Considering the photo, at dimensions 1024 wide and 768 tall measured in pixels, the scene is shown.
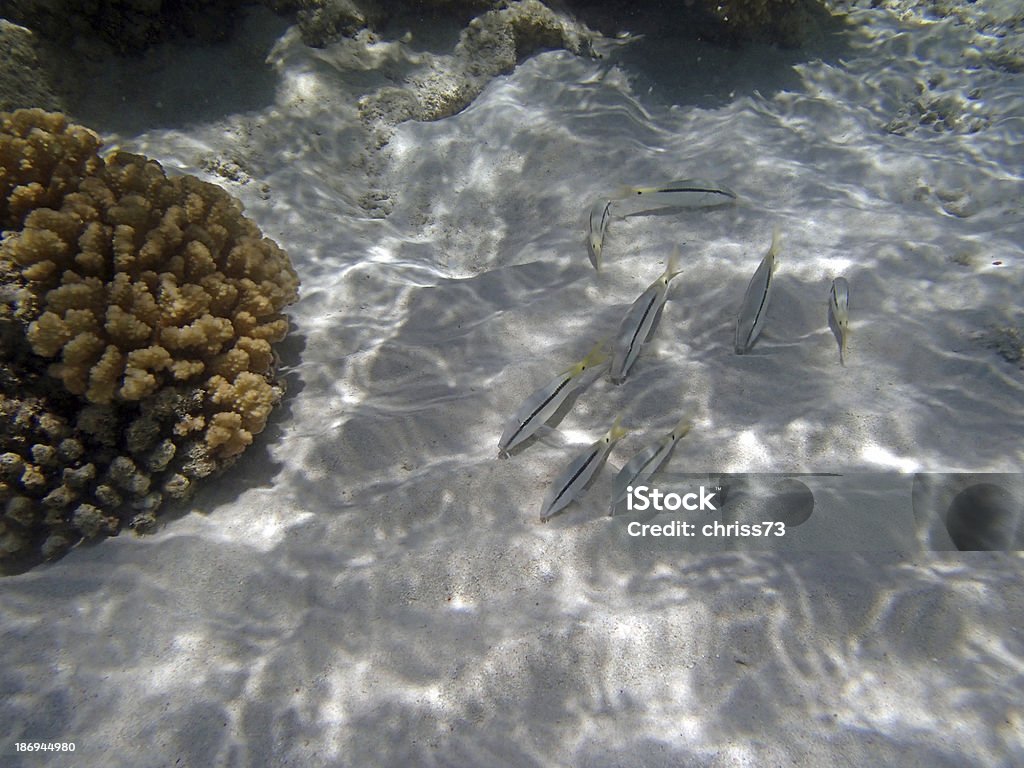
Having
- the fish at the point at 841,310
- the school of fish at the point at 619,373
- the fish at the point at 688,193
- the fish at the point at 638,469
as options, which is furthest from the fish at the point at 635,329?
the fish at the point at 688,193

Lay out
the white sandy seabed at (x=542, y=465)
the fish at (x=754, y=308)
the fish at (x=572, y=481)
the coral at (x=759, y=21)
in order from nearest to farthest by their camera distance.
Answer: the white sandy seabed at (x=542, y=465) → the fish at (x=572, y=481) → the fish at (x=754, y=308) → the coral at (x=759, y=21)

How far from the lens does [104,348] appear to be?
350 centimetres

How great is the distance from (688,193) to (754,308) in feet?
5.78

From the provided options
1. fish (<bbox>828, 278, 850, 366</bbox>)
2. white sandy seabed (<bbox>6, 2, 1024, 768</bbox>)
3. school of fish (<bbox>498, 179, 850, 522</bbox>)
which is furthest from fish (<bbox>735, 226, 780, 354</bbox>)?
fish (<bbox>828, 278, 850, 366</bbox>)

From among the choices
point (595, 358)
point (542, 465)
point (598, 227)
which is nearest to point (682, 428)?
point (595, 358)

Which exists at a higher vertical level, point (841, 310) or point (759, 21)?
point (759, 21)

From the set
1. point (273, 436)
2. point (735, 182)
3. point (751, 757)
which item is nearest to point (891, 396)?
point (751, 757)

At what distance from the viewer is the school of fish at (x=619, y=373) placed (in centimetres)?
339

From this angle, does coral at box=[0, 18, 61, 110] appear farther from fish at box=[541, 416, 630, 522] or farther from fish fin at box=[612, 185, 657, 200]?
fish at box=[541, 416, 630, 522]

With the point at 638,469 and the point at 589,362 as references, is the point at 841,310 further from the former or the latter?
the point at 638,469

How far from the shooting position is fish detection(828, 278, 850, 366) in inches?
166

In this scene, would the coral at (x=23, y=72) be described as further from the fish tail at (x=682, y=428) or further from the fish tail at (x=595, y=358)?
the fish tail at (x=682, y=428)

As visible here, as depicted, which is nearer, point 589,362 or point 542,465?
point 542,465

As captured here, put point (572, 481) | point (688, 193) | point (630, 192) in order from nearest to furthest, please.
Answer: point (572, 481) → point (688, 193) → point (630, 192)
